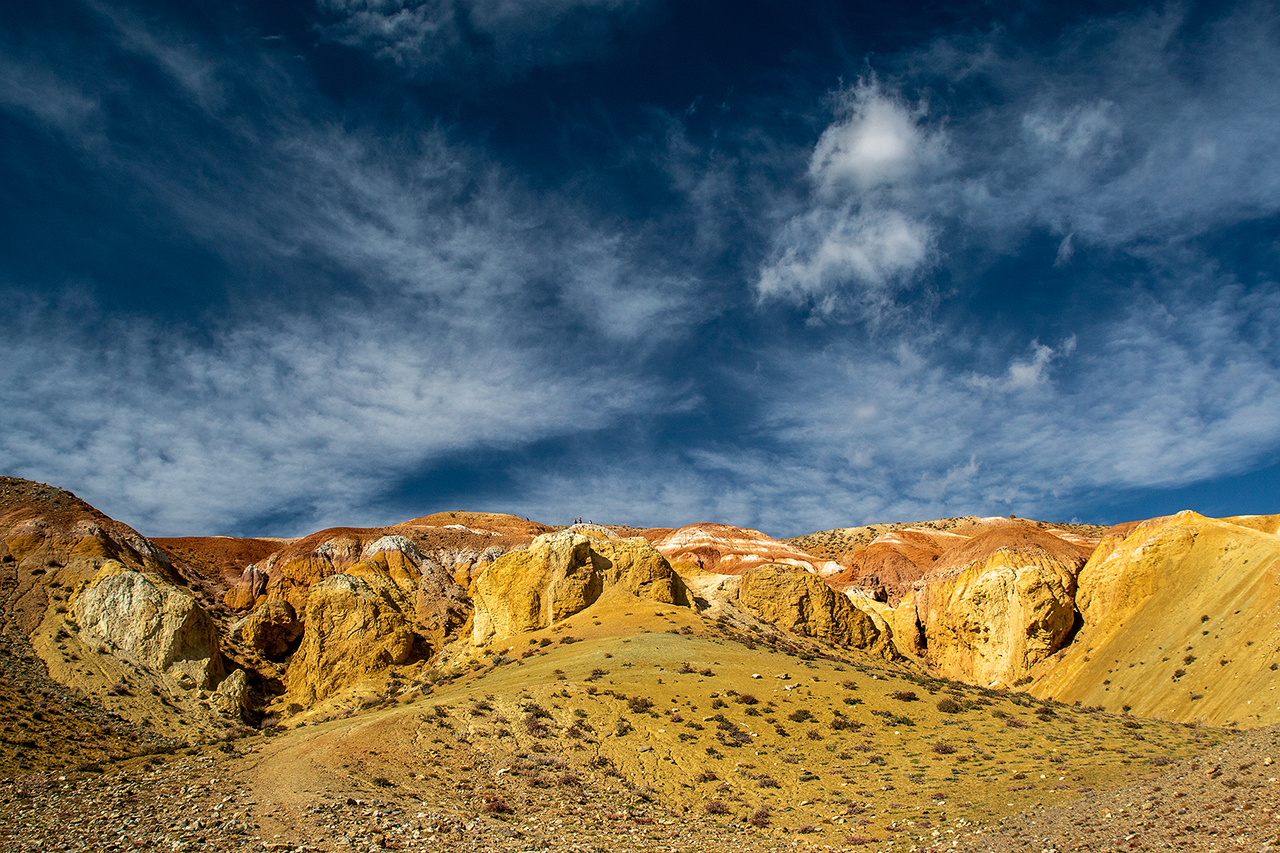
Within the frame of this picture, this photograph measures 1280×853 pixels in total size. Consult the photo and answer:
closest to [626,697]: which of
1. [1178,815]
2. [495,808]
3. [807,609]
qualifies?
[495,808]

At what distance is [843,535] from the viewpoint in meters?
125

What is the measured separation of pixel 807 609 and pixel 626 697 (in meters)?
24.1

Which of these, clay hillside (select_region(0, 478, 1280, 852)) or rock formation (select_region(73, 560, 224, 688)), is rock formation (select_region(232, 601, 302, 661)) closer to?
clay hillside (select_region(0, 478, 1280, 852))

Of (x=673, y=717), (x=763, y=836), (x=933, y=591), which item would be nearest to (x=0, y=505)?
(x=673, y=717)

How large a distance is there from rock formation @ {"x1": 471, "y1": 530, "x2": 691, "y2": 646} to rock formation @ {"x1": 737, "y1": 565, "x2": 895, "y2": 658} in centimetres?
579

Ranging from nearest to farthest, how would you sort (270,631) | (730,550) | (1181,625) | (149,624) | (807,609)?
(149,624) → (1181,625) → (807,609) → (270,631) → (730,550)

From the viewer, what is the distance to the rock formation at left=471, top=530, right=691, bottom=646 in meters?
39.4

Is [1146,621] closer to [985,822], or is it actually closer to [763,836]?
[985,822]

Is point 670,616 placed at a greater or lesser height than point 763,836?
greater

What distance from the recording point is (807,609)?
45.1m

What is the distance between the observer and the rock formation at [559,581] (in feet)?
129

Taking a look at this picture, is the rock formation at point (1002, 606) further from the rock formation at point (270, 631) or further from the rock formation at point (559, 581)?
the rock formation at point (270, 631)

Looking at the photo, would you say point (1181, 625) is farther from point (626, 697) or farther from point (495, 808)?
point (495, 808)

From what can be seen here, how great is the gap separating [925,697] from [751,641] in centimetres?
1091
